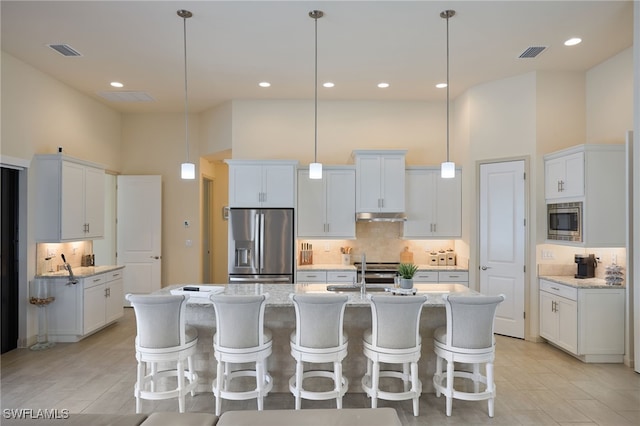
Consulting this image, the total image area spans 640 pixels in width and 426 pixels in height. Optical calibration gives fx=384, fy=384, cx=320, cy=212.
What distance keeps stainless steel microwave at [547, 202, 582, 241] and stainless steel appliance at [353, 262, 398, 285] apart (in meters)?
2.14

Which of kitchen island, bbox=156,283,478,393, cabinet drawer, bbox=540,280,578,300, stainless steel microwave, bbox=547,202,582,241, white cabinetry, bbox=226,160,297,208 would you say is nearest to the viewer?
kitchen island, bbox=156,283,478,393

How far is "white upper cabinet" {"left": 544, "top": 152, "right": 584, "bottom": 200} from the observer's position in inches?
176

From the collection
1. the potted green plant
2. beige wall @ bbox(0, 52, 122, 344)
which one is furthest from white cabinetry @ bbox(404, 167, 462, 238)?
beige wall @ bbox(0, 52, 122, 344)

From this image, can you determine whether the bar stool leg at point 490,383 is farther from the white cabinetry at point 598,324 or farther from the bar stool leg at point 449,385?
the white cabinetry at point 598,324

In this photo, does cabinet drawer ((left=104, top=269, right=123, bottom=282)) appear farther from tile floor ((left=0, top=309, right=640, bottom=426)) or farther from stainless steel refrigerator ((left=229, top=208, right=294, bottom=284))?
stainless steel refrigerator ((left=229, top=208, right=294, bottom=284))

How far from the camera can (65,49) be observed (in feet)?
14.5

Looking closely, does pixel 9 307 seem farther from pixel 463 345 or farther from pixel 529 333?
pixel 529 333

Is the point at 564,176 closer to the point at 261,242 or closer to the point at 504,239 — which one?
the point at 504,239

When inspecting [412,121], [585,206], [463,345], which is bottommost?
[463,345]

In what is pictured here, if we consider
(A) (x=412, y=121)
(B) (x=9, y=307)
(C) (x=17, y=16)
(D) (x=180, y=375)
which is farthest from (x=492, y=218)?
(B) (x=9, y=307)

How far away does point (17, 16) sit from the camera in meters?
3.70

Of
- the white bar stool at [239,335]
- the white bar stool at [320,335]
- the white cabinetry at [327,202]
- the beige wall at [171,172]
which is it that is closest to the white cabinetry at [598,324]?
the white bar stool at [320,335]

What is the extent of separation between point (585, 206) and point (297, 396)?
12.5ft

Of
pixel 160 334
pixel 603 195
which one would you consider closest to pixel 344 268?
pixel 160 334
